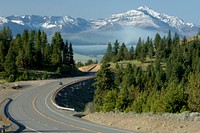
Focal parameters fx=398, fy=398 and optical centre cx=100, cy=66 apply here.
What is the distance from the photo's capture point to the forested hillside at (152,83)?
62.3 metres

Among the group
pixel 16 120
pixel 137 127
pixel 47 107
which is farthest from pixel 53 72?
pixel 137 127

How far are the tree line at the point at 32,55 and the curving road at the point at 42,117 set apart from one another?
99.9ft

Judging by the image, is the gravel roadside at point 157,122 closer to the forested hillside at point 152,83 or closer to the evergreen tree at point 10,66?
the forested hillside at point 152,83

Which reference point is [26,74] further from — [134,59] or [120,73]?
[134,59]

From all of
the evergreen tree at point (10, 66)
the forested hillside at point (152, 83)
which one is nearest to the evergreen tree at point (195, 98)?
the forested hillside at point (152, 83)

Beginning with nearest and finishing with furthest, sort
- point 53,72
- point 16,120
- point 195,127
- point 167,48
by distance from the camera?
point 195,127
point 16,120
point 53,72
point 167,48

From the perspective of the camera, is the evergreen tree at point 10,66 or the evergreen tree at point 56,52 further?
the evergreen tree at point 56,52

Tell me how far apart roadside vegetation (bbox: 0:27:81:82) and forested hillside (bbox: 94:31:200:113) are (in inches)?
674

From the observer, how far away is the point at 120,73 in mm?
129375

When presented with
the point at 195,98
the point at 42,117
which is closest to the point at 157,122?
the point at 42,117

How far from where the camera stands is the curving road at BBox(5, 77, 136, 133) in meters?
36.1

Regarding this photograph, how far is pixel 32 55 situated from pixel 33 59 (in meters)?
1.45

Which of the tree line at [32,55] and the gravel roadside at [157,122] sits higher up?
the tree line at [32,55]

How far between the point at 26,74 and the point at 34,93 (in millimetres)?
29385
